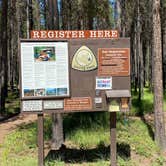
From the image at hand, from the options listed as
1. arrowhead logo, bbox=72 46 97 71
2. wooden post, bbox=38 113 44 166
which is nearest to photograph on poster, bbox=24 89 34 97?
wooden post, bbox=38 113 44 166

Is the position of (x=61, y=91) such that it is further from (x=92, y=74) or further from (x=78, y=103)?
(x=92, y=74)

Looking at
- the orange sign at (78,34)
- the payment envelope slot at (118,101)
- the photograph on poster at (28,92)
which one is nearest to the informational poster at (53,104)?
the photograph on poster at (28,92)

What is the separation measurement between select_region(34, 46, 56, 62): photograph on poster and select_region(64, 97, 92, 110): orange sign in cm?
85

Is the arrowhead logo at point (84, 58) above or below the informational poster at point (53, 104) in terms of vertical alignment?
above

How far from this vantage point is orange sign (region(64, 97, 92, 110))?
24.8ft

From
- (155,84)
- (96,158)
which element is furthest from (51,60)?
(155,84)

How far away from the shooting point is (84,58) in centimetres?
Answer: 761

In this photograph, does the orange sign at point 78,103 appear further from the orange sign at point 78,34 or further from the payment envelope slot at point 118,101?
the orange sign at point 78,34

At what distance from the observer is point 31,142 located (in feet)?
35.2

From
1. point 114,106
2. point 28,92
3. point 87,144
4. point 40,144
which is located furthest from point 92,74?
point 87,144

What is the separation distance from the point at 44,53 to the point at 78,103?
1130 millimetres

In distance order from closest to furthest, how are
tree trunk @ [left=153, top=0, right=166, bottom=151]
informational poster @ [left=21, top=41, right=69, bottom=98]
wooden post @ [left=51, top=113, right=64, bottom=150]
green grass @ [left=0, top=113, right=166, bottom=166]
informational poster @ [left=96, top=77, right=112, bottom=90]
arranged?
1. informational poster @ [left=21, top=41, right=69, bottom=98]
2. informational poster @ [left=96, top=77, right=112, bottom=90]
3. green grass @ [left=0, top=113, right=166, bottom=166]
4. tree trunk @ [left=153, top=0, right=166, bottom=151]
5. wooden post @ [left=51, top=113, right=64, bottom=150]

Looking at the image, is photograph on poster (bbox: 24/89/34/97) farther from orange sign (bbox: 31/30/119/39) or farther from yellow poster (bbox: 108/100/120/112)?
yellow poster (bbox: 108/100/120/112)

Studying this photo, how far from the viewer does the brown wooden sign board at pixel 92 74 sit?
7.57 m
